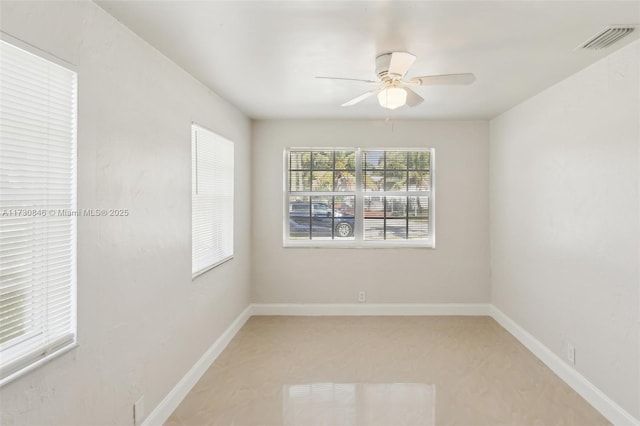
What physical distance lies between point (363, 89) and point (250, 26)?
4.19 feet

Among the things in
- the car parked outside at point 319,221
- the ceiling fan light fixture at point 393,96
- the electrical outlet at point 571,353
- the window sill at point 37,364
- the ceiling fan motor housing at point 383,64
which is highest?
the ceiling fan motor housing at point 383,64

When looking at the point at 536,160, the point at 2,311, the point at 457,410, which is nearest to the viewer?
the point at 2,311

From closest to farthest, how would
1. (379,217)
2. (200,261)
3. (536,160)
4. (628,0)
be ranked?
(628,0)
(200,261)
(536,160)
(379,217)

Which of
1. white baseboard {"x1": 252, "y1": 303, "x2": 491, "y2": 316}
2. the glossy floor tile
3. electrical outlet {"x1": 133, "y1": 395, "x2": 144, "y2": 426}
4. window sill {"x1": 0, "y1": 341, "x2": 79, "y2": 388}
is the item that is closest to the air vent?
the glossy floor tile

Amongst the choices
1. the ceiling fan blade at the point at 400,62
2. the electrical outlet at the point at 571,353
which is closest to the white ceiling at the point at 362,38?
the ceiling fan blade at the point at 400,62

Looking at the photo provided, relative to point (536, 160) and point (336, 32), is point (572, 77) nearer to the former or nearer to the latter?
point (536, 160)

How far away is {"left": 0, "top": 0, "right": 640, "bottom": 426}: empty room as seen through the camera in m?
1.40

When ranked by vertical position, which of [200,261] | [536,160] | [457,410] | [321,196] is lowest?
[457,410]

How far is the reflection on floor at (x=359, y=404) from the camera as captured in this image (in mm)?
2164

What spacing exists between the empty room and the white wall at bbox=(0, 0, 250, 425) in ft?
0.04

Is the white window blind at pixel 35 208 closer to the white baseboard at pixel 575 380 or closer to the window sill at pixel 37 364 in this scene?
the window sill at pixel 37 364

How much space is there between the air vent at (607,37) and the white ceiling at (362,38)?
5 centimetres

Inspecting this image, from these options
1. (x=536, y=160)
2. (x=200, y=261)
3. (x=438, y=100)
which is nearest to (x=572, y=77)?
(x=536, y=160)

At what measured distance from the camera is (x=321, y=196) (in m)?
4.17
